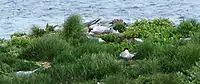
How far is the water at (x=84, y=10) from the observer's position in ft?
57.6

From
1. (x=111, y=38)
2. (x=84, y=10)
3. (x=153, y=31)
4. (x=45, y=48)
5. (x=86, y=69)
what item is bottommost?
(x=84, y=10)

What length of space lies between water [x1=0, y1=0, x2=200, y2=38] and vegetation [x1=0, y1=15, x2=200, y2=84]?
4988 mm

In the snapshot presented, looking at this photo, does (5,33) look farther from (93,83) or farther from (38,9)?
(93,83)

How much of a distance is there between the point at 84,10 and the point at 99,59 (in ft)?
40.6

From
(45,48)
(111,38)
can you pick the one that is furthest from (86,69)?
(111,38)

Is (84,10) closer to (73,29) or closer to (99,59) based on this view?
(73,29)

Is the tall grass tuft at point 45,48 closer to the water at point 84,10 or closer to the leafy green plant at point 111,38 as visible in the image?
the leafy green plant at point 111,38

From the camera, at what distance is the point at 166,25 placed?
13188 mm

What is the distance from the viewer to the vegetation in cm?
726

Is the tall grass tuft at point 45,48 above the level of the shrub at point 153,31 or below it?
above

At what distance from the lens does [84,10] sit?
20328 millimetres

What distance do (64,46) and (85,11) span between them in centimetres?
1045

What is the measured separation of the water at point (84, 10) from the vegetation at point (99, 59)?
4988mm

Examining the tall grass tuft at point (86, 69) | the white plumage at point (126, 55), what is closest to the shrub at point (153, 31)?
the white plumage at point (126, 55)
